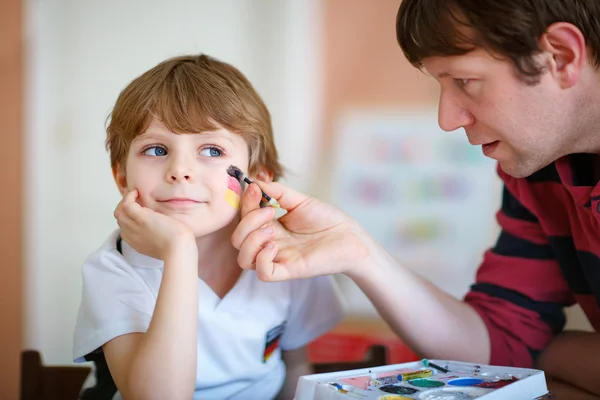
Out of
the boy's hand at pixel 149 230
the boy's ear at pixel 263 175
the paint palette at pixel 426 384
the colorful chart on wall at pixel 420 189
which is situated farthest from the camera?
the colorful chart on wall at pixel 420 189

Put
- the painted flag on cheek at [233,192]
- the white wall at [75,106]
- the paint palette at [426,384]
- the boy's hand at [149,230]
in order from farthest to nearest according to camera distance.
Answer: the white wall at [75,106] < the painted flag on cheek at [233,192] < the boy's hand at [149,230] < the paint palette at [426,384]

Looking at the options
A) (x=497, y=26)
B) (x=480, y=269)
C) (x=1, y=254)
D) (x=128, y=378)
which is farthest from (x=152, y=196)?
(x=1, y=254)

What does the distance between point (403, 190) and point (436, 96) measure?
336mm

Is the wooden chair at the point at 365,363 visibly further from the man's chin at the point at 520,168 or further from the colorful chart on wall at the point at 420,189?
the colorful chart on wall at the point at 420,189

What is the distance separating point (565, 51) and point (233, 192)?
0.51 metres

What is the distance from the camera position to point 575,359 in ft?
3.36

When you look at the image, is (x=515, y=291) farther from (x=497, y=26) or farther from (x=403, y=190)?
(x=403, y=190)

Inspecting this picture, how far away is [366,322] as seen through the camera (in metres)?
2.16

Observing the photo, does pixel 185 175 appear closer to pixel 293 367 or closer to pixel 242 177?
pixel 242 177

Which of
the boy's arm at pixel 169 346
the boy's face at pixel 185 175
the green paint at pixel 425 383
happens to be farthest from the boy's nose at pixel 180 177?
the green paint at pixel 425 383

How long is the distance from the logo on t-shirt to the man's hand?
0.16 metres

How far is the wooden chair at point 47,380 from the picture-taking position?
110cm

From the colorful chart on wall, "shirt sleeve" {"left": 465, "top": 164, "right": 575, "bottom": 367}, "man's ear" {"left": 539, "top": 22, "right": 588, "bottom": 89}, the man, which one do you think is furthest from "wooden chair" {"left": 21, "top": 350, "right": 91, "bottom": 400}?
the colorful chart on wall

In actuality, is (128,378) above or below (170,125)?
below
